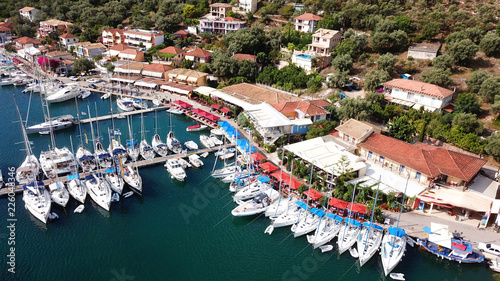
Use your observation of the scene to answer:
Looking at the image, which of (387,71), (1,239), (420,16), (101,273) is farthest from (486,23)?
(1,239)

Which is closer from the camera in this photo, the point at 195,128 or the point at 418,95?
the point at 418,95

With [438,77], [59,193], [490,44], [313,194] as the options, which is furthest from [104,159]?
[490,44]

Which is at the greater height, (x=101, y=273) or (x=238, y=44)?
(x=238, y=44)

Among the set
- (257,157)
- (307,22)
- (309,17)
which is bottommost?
(257,157)

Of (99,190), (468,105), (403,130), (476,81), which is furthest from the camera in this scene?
(476,81)

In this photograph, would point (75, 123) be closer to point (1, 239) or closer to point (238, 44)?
point (1, 239)

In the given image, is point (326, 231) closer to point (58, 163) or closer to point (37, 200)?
point (37, 200)

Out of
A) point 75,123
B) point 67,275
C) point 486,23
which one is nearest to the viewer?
point 67,275
